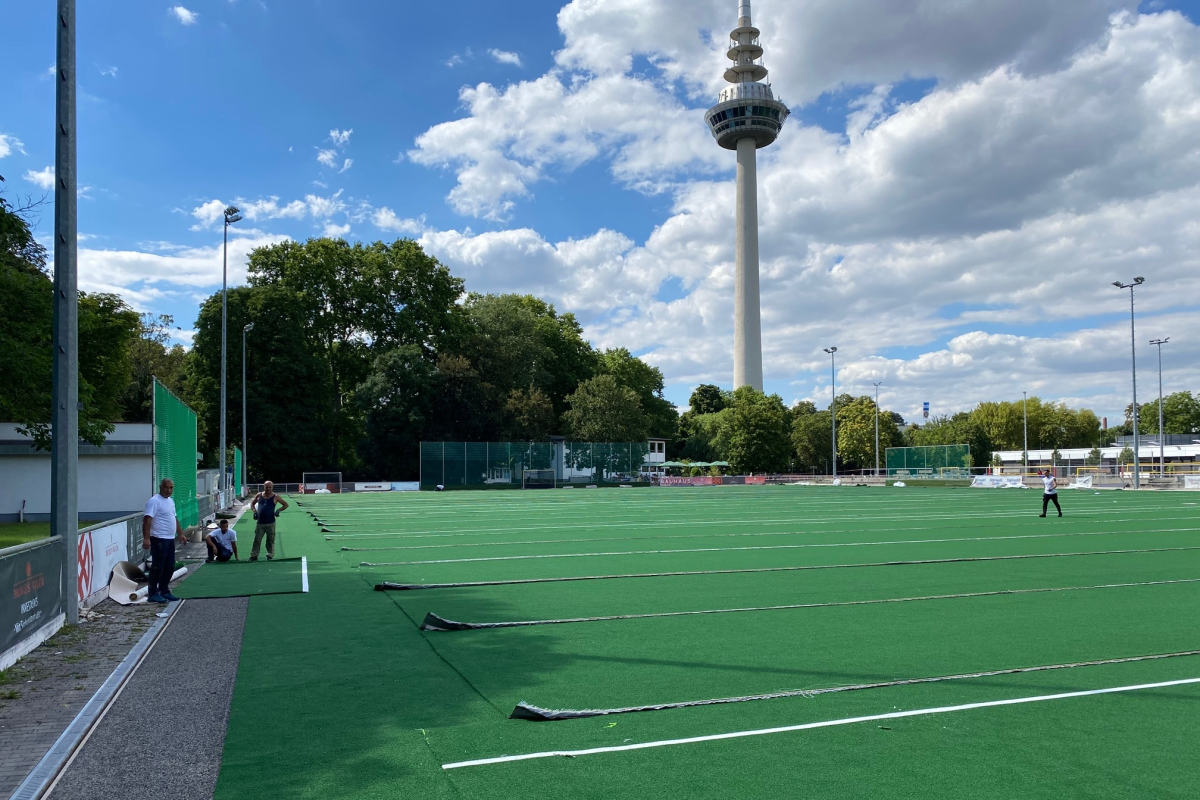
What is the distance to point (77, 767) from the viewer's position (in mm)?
5848

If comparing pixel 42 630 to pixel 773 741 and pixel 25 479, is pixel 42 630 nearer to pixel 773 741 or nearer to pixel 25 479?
pixel 773 741

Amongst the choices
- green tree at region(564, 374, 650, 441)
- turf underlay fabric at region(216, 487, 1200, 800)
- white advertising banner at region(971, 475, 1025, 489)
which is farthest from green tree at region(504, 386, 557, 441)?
turf underlay fabric at region(216, 487, 1200, 800)

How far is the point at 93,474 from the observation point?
36531mm

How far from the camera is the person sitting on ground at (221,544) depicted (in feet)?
60.1

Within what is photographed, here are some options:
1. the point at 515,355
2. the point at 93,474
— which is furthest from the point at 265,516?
the point at 515,355

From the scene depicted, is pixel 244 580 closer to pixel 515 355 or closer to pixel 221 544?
pixel 221 544

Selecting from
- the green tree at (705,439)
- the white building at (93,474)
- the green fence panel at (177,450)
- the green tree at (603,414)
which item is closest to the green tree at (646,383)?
A: the green tree at (705,439)

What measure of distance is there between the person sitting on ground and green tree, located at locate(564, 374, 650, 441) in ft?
192

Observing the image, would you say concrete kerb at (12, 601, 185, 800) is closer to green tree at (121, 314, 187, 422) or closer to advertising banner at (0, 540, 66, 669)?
advertising banner at (0, 540, 66, 669)

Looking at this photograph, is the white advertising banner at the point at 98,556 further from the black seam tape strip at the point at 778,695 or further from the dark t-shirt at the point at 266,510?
the black seam tape strip at the point at 778,695

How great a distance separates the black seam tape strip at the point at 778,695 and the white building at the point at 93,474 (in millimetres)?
34682

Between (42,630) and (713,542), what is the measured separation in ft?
46.6

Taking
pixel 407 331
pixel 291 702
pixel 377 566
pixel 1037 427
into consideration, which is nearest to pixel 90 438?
pixel 377 566

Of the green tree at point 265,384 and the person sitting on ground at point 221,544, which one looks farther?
the green tree at point 265,384
